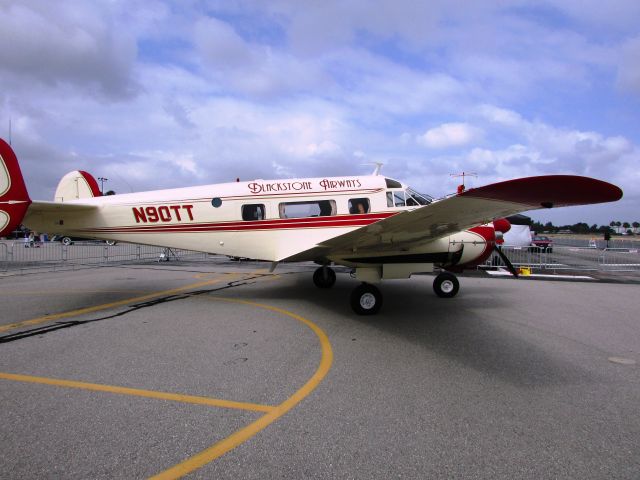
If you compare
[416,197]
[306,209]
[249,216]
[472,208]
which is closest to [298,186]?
[306,209]

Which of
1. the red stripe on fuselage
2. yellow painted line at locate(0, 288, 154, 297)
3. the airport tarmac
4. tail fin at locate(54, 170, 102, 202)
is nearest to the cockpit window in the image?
the red stripe on fuselage

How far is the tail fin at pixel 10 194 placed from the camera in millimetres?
7333

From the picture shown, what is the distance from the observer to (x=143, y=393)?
369 cm

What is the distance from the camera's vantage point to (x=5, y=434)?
2.94m

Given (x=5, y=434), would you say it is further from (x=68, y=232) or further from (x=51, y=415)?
(x=68, y=232)

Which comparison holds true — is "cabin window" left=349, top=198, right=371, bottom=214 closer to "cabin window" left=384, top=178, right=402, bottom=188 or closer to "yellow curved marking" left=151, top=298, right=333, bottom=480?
"cabin window" left=384, top=178, right=402, bottom=188

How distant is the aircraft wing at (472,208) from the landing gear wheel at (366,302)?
89 centimetres

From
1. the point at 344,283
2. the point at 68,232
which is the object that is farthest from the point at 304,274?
the point at 68,232

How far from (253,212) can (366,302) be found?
11.3ft

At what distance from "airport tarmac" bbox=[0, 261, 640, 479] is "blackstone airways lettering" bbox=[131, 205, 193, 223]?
7.16ft

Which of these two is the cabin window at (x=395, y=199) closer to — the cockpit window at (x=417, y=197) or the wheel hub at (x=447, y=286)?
the cockpit window at (x=417, y=197)

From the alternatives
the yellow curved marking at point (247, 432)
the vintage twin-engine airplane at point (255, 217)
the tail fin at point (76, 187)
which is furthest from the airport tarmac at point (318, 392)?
the tail fin at point (76, 187)

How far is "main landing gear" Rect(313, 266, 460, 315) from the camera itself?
7062mm

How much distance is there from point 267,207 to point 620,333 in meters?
7.08
